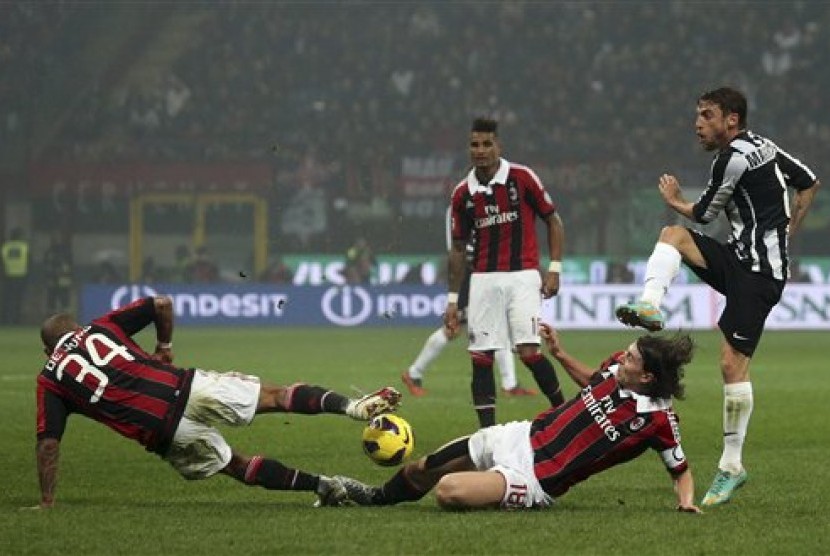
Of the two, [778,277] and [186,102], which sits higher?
[186,102]

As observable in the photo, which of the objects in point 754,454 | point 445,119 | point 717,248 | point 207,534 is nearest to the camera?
point 207,534

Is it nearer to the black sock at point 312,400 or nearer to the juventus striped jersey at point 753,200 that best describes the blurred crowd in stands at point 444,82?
the juventus striped jersey at point 753,200

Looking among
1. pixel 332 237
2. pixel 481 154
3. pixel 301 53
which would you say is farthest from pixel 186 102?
pixel 481 154

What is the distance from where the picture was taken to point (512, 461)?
8680 millimetres

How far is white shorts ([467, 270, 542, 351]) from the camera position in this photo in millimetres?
12625

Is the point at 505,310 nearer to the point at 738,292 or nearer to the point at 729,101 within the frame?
the point at 738,292

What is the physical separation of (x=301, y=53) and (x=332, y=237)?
205 inches

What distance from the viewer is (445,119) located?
3797cm

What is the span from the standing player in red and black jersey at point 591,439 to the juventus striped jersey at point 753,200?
1.15 meters

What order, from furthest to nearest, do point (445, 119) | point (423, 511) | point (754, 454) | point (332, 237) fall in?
point (445, 119), point (332, 237), point (754, 454), point (423, 511)

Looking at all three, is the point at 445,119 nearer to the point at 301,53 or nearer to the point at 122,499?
the point at 301,53

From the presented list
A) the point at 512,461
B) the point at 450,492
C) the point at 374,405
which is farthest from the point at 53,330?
the point at 512,461

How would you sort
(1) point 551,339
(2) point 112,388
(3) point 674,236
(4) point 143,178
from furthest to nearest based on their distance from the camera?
(4) point 143,178, (3) point 674,236, (2) point 112,388, (1) point 551,339

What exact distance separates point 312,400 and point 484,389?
142 inches
